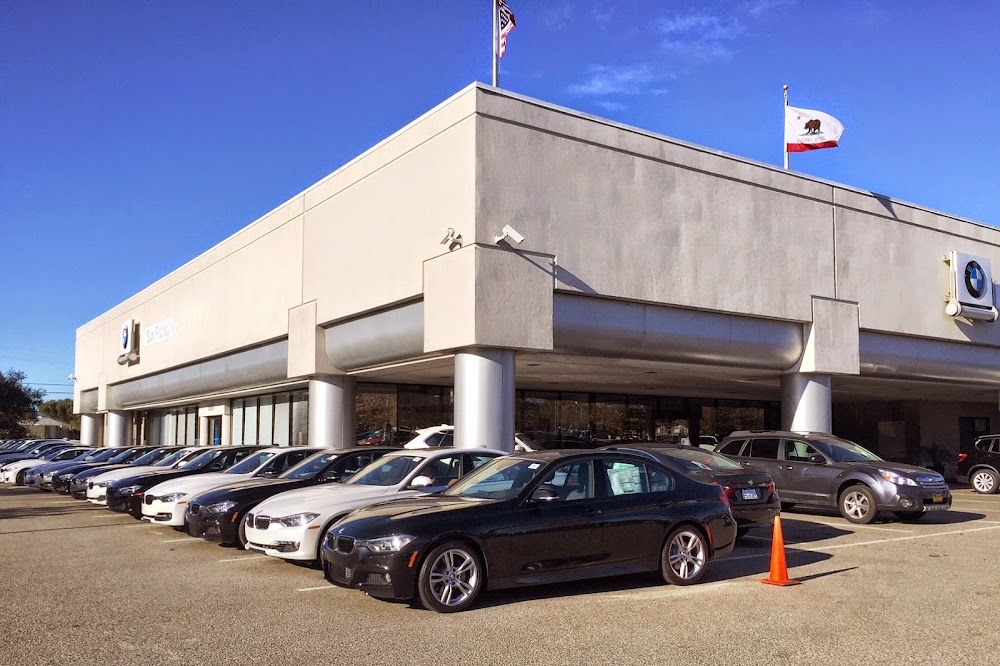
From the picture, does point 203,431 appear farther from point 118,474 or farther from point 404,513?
point 404,513

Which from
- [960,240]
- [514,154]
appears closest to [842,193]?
[960,240]

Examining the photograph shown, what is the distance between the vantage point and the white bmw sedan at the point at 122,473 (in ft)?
65.5

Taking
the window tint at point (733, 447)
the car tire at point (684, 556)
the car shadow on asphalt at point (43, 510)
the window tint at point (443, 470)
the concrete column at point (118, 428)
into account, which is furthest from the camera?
the concrete column at point (118, 428)

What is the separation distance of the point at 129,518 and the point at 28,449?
26093 millimetres

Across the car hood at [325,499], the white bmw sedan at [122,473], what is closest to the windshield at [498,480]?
the car hood at [325,499]

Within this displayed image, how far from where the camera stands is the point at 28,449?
134ft

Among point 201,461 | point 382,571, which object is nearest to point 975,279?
point 201,461

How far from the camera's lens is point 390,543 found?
8305 millimetres

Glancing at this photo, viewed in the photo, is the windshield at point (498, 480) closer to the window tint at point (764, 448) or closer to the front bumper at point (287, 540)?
the front bumper at point (287, 540)

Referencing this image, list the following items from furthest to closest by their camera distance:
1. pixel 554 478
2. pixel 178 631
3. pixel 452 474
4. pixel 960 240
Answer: pixel 960 240, pixel 452 474, pixel 554 478, pixel 178 631

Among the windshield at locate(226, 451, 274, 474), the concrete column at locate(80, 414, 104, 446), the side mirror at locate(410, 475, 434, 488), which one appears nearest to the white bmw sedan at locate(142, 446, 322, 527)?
the windshield at locate(226, 451, 274, 474)

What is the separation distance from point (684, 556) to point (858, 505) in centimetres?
779

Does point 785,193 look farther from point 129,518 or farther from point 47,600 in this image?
point 47,600

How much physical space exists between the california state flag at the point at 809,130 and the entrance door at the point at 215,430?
25925 mm
